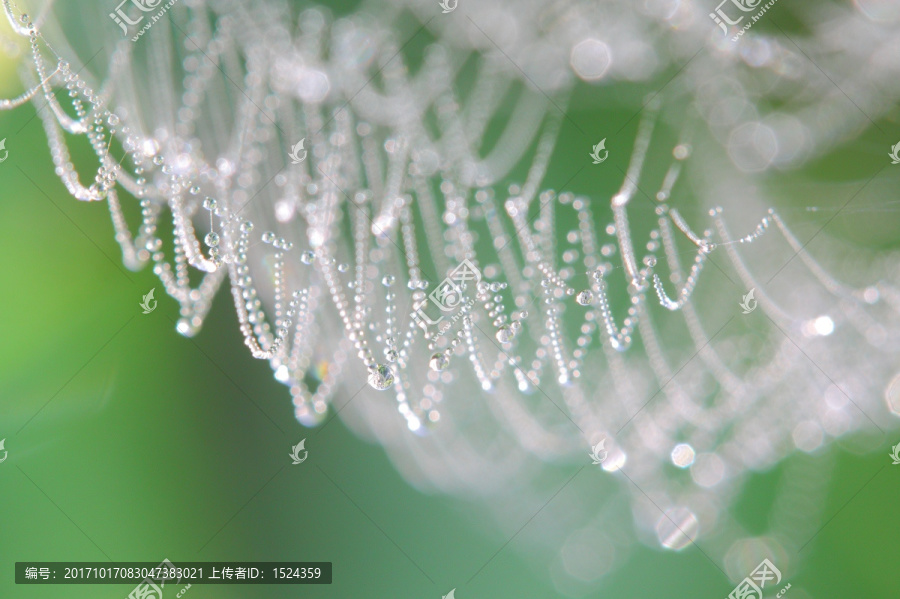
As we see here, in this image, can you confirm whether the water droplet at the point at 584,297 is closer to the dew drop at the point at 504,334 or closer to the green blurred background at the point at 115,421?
the dew drop at the point at 504,334

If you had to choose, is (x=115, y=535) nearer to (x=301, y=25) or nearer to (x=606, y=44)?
(x=301, y=25)

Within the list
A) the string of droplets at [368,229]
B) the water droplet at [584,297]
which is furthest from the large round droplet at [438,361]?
the water droplet at [584,297]

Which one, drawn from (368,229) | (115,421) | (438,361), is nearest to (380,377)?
(438,361)

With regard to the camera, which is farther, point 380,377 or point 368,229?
point 368,229

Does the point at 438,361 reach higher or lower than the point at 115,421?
lower

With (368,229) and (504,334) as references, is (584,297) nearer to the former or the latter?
(504,334)

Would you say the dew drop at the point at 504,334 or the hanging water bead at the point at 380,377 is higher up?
the dew drop at the point at 504,334

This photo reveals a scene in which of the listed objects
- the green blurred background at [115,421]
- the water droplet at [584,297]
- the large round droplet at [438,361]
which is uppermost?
the green blurred background at [115,421]

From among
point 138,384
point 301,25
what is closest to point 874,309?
point 301,25

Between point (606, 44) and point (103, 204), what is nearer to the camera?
point (103, 204)
